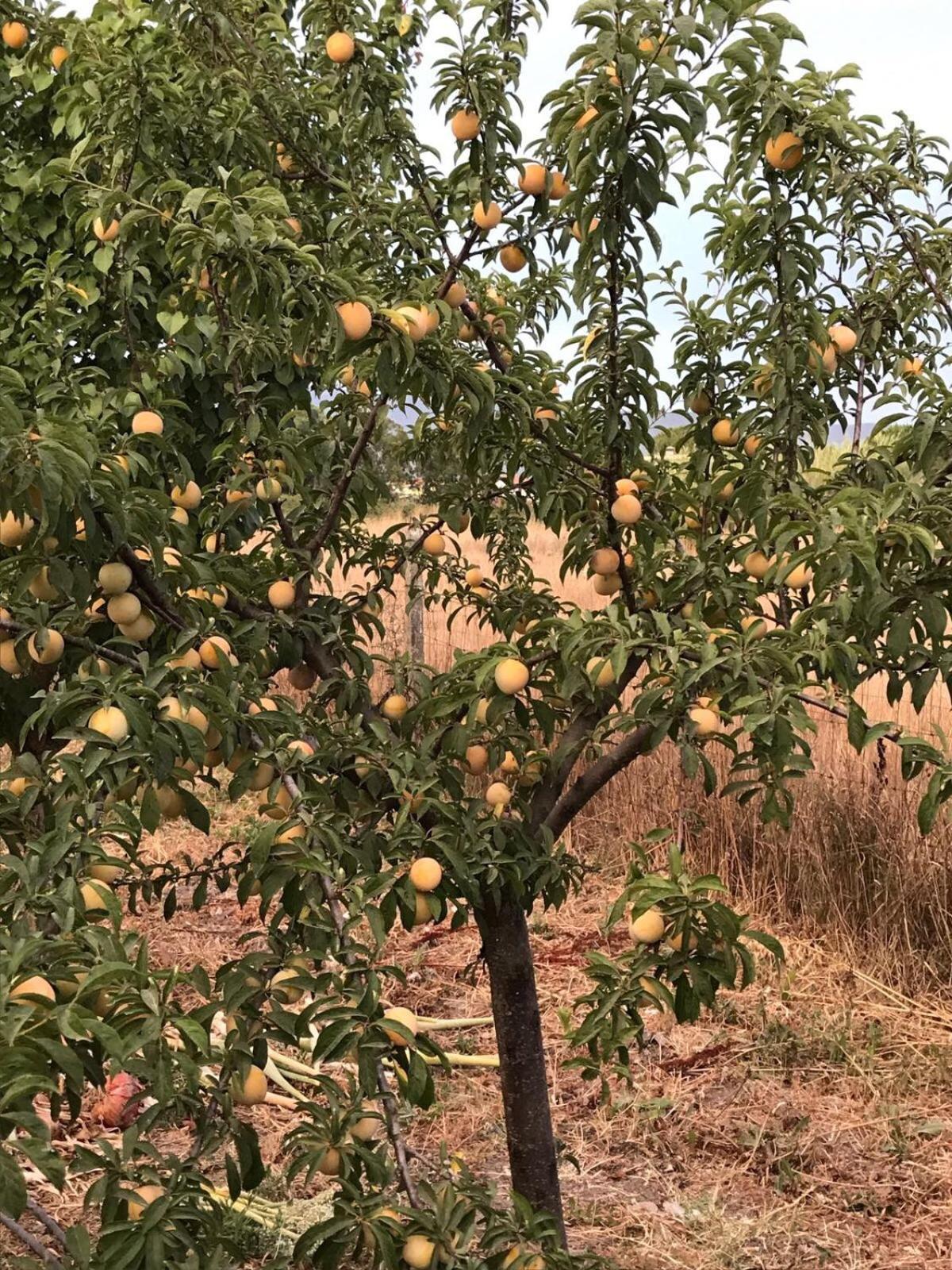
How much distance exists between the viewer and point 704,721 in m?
1.71

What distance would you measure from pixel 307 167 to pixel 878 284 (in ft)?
3.74

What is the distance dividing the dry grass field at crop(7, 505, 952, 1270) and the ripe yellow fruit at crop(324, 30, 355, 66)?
157 centimetres

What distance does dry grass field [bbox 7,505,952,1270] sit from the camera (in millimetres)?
2885

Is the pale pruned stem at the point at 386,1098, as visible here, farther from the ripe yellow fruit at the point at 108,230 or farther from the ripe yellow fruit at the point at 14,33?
the ripe yellow fruit at the point at 14,33

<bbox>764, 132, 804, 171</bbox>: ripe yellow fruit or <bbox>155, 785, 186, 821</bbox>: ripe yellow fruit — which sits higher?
<bbox>764, 132, 804, 171</bbox>: ripe yellow fruit

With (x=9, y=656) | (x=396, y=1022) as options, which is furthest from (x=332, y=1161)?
(x=9, y=656)

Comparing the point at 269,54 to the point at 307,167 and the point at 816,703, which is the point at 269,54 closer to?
the point at 307,167

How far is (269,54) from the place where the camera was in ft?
7.59

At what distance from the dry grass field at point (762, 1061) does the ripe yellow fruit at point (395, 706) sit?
523 millimetres

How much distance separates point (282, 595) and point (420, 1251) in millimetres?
1161

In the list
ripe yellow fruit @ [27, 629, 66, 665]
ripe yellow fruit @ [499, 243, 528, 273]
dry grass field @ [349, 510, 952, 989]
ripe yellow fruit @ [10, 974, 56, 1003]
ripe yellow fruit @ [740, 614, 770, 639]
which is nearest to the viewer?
ripe yellow fruit @ [10, 974, 56, 1003]

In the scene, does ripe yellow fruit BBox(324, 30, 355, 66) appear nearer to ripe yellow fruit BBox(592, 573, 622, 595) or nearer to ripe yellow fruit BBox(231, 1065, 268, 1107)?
ripe yellow fruit BBox(592, 573, 622, 595)

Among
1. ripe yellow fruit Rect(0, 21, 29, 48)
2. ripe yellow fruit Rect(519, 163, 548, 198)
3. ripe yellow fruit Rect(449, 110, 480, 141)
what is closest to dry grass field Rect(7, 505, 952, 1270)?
ripe yellow fruit Rect(519, 163, 548, 198)

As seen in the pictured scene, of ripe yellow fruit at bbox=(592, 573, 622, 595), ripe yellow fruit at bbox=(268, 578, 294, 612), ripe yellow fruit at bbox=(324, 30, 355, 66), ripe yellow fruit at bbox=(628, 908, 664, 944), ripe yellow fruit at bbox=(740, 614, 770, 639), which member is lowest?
ripe yellow fruit at bbox=(628, 908, 664, 944)
